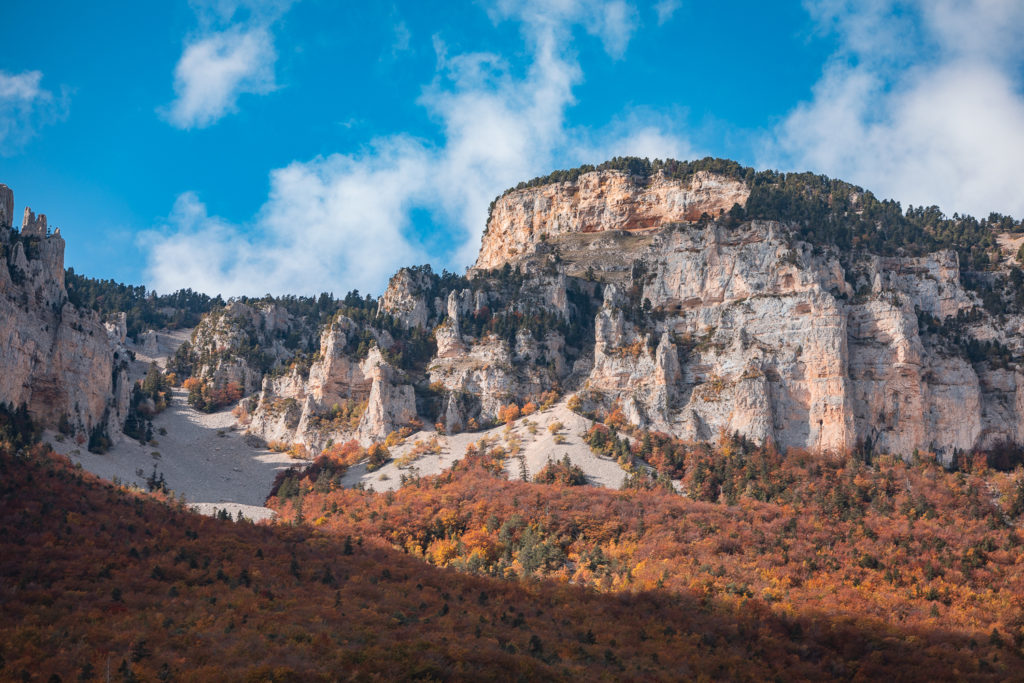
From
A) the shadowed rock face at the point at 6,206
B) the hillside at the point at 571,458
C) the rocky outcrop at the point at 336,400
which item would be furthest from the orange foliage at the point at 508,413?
the shadowed rock face at the point at 6,206

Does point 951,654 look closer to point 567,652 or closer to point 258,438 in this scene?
point 567,652

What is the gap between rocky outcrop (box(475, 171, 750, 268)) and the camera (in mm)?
175875

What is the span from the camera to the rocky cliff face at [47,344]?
99.8 m

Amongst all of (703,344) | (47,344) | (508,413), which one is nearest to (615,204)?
(703,344)

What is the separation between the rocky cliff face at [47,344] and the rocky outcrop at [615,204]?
296 ft

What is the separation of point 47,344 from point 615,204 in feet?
389

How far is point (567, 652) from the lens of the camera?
48.6m

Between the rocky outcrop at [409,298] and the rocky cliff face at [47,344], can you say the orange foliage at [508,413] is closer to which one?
the rocky outcrop at [409,298]

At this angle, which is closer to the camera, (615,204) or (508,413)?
(508,413)

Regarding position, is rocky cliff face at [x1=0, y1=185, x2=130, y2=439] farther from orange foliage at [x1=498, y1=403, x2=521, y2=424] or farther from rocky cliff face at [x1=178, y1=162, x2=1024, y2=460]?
orange foliage at [x1=498, y1=403, x2=521, y2=424]

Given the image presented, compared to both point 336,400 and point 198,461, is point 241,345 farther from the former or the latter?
point 198,461

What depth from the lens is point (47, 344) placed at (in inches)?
4299

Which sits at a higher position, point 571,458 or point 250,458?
point 571,458

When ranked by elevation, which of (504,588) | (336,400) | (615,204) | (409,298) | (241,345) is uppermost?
(615,204)
